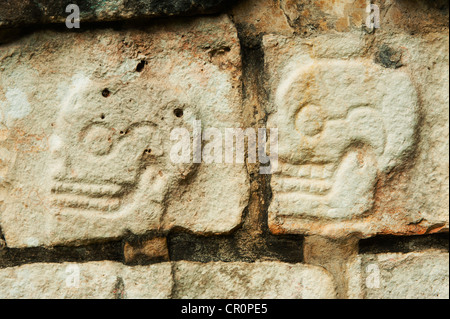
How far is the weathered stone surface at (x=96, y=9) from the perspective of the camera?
85cm

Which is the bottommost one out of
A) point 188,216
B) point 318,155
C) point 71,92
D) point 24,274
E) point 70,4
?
point 24,274

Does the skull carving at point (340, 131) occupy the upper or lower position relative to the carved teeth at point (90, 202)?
upper

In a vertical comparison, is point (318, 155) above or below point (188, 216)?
Result: above

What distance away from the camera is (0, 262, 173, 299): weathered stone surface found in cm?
91

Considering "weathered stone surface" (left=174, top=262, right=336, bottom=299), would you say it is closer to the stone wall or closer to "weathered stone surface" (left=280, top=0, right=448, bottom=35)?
the stone wall

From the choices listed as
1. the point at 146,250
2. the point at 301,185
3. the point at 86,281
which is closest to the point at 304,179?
the point at 301,185

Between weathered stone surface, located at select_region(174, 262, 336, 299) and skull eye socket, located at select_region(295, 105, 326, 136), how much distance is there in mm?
269

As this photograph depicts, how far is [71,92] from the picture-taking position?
2.93 ft

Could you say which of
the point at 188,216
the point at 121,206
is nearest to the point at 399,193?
the point at 188,216

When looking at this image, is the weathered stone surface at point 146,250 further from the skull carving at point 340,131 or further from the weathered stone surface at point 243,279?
the skull carving at point 340,131

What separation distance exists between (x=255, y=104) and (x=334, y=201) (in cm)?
24

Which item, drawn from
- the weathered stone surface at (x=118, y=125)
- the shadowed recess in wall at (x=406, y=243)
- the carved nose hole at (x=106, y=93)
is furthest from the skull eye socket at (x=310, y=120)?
the carved nose hole at (x=106, y=93)

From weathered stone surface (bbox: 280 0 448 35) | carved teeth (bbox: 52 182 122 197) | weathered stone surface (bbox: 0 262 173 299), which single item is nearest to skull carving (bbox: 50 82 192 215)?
carved teeth (bbox: 52 182 122 197)

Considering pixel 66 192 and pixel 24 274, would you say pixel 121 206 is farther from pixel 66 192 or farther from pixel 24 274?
pixel 24 274
